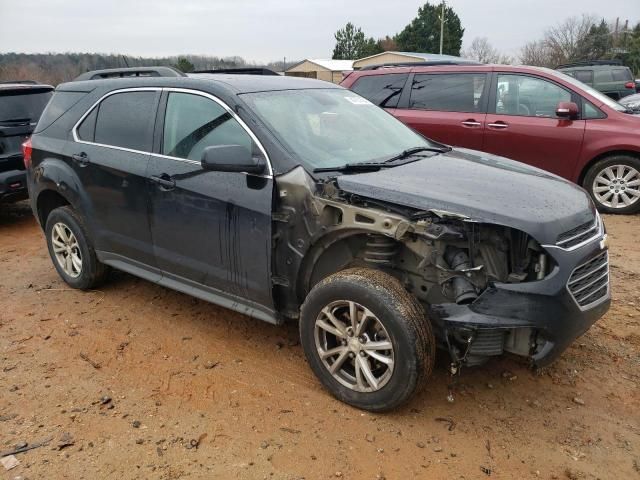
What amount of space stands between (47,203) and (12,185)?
8.09ft

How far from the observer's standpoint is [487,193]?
294 centimetres

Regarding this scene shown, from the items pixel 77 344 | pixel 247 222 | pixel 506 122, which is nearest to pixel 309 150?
pixel 247 222

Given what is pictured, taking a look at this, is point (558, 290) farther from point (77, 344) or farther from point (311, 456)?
point (77, 344)

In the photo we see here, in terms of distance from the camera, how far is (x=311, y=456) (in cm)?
272

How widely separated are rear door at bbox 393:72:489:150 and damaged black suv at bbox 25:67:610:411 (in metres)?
3.18

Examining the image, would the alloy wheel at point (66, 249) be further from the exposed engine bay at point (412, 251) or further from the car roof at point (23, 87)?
the car roof at point (23, 87)

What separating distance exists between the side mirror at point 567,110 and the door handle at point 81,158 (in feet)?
17.5

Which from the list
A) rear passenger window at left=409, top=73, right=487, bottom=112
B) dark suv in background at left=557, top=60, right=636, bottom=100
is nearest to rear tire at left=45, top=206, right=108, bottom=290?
rear passenger window at left=409, top=73, right=487, bottom=112

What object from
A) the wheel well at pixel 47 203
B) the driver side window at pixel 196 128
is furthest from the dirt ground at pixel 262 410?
the driver side window at pixel 196 128

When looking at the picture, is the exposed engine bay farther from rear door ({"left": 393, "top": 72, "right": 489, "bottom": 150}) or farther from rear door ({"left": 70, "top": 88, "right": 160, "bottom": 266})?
rear door ({"left": 393, "top": 72, "right": 489, "bottom": 150})

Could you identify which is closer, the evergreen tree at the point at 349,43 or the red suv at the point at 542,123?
the red suv at the point at 542,123

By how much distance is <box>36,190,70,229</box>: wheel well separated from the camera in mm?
4828

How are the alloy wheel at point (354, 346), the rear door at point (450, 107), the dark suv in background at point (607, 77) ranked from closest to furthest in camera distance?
the alloy wheel at point (354, 346) → the rear door at point (450, 107) → the dark suv in background at point (607, 77)

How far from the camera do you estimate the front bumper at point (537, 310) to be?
8.71 feet
